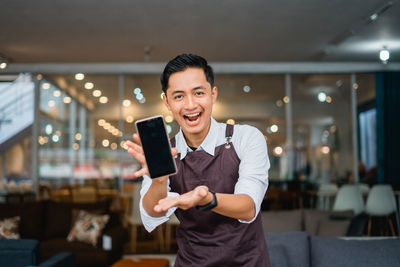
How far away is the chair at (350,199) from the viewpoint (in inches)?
247

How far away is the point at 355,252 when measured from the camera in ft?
8.67


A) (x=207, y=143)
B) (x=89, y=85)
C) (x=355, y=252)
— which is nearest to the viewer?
(x=207, y=143)

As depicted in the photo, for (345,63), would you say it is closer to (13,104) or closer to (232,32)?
(232,32)

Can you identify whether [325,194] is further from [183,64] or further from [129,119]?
[183,64]

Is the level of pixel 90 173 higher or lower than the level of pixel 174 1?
lower

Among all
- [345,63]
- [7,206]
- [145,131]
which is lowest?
[7,206]

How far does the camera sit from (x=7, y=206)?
5402 millimetres

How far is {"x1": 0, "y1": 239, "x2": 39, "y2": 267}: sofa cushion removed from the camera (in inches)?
131

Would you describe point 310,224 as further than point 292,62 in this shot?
No

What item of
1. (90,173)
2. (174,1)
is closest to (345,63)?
(174,1)

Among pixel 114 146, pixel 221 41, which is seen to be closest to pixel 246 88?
pixel 221 41

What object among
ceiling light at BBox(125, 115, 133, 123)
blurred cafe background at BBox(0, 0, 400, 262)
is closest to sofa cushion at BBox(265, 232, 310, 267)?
blurred cafe background at BBox(0, 0, 400, 262)

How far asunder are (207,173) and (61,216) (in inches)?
180

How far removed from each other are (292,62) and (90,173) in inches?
160
